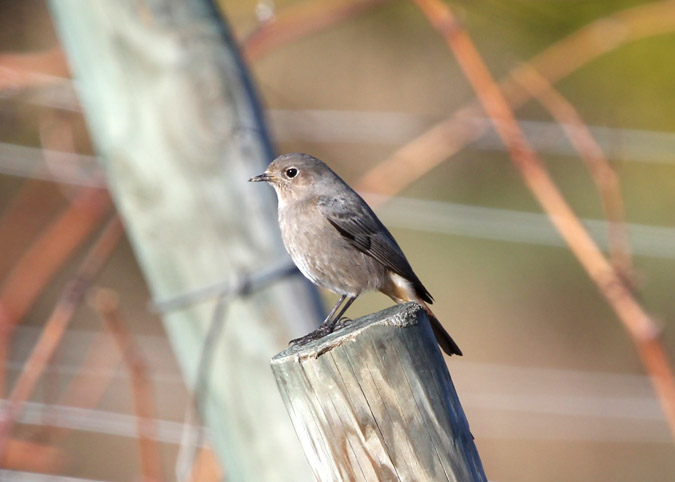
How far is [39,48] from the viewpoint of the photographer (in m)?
8.02

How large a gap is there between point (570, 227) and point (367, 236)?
36.1 inches

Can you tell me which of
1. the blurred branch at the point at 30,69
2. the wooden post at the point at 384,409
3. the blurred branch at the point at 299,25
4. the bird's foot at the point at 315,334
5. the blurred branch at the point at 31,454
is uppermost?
the blurred branch at the point at 30,69

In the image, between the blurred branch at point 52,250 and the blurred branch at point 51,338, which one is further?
the blurred branch at point 52,250

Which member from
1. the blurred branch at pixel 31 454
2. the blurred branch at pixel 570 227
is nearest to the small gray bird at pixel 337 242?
the blurred branch at pixel 570 227

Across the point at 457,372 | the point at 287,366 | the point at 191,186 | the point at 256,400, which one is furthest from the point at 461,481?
the point at 457,372

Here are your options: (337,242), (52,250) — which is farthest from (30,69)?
(337,242)

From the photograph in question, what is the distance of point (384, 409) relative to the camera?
6.10ft

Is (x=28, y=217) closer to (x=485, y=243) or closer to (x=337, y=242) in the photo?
(x=485, y=243)

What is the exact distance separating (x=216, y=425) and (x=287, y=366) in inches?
56.7

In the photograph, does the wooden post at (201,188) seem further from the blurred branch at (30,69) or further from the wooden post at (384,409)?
the wooden post at (384,409)

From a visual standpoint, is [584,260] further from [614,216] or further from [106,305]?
[106,305]

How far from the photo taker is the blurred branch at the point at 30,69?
13.7 feet

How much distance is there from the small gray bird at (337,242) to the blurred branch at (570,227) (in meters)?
0.70

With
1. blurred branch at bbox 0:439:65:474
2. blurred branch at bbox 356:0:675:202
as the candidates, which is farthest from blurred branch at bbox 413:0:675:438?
blurred branch at bbox 0:439:65:474
